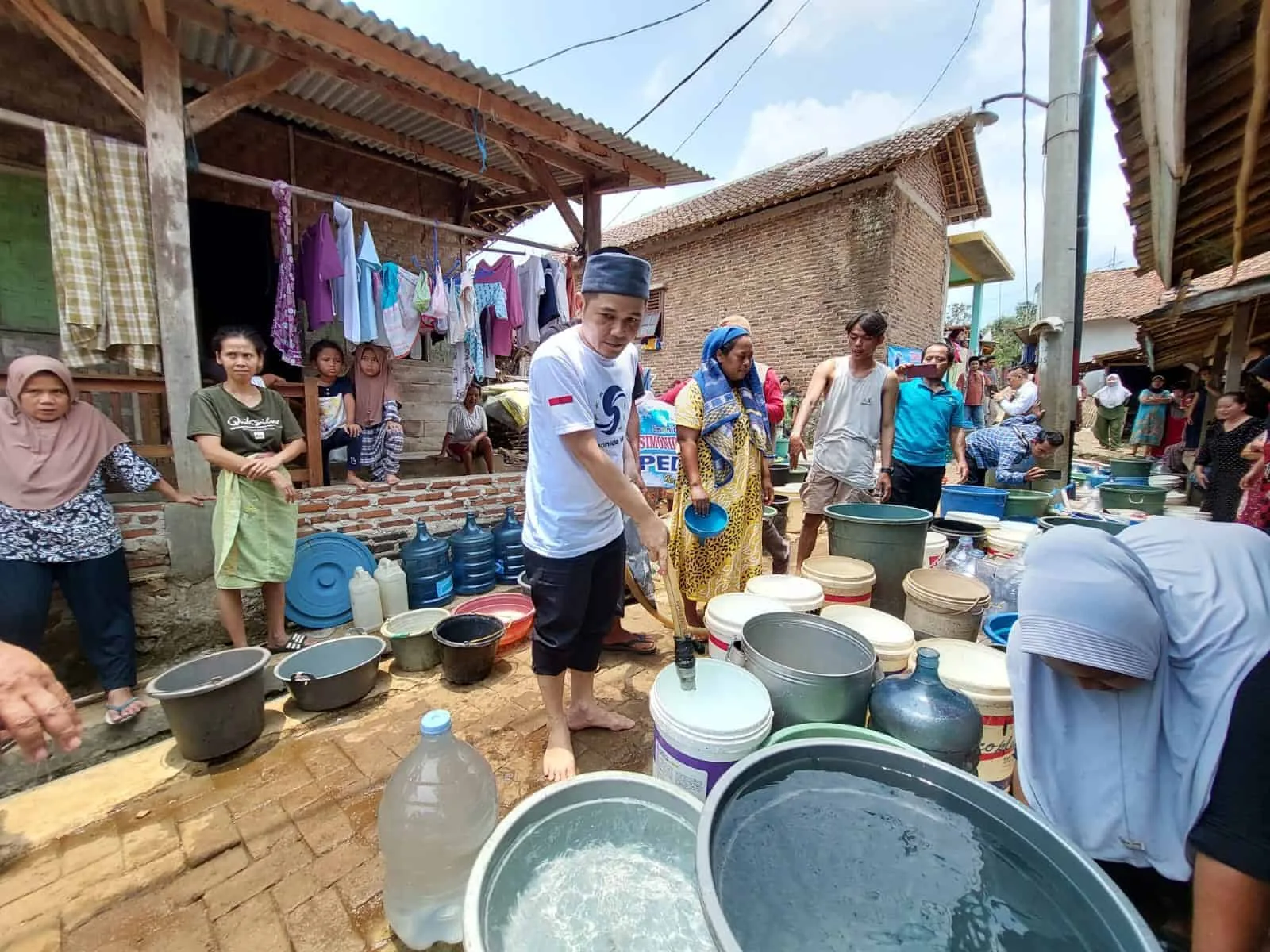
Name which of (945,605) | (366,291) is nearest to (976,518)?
(945,605)

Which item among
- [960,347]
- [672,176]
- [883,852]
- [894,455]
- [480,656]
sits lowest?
[480,656]

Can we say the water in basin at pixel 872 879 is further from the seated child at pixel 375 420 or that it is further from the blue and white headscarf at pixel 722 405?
the seated child at pixel 375 420

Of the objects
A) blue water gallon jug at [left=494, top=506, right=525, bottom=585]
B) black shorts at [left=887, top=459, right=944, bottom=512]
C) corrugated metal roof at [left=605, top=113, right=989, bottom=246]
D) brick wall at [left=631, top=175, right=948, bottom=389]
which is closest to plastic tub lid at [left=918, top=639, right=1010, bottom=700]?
black shorts at [left=887, top=459, right=944, bottom=512]

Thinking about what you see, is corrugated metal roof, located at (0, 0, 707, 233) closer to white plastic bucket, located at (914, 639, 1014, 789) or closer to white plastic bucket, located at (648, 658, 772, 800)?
white plastic bucket, located at (648, 658, 772, 800)

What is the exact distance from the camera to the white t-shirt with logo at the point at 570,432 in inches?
79.4

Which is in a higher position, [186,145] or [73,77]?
[73,77]

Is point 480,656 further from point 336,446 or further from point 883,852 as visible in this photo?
point 336,446

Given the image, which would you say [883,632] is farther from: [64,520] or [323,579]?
[64,520]

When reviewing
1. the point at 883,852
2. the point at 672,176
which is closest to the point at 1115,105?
the point at 672,176

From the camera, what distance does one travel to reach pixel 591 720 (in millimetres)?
2631

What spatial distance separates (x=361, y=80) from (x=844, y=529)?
16.5 feet

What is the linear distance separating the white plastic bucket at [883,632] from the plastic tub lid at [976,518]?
202 centimetres

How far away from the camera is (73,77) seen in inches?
182

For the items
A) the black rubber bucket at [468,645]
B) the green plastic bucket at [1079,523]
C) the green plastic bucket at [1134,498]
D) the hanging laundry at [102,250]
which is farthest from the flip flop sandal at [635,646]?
the green plastic bucket at [1134,498]
